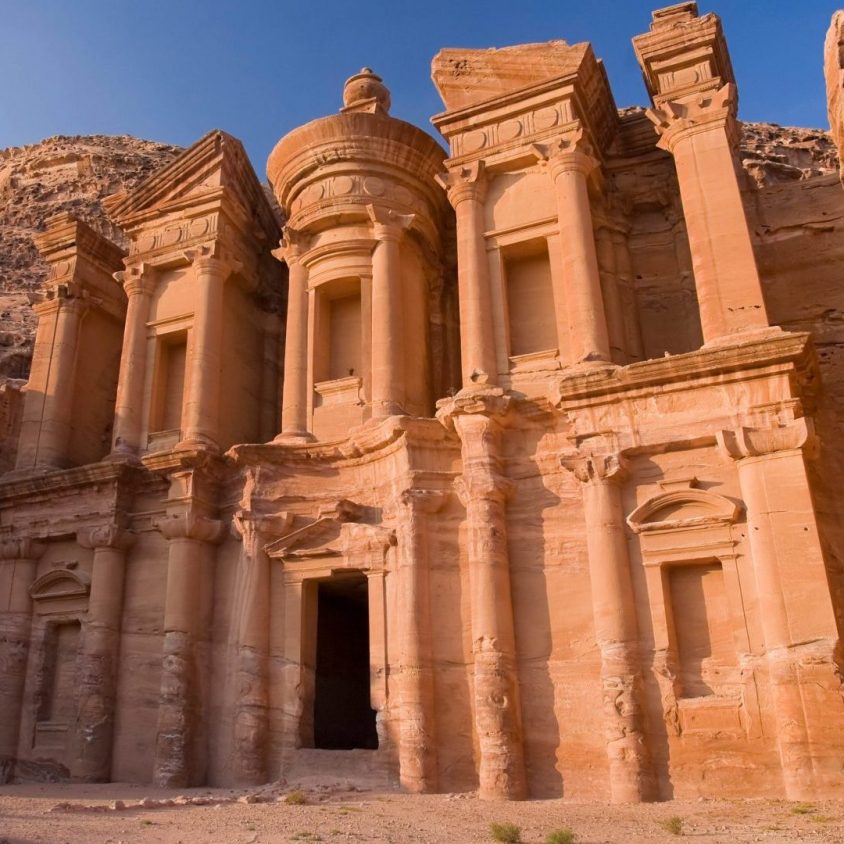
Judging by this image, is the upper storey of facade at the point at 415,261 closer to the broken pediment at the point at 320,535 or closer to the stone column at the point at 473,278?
the stone column at the point at 473,278

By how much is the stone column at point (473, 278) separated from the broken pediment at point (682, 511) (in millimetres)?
3542

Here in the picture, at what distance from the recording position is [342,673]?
58.7 feet

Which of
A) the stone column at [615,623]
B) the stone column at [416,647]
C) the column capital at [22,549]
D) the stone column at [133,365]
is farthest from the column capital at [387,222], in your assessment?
the column capital at [22,549]

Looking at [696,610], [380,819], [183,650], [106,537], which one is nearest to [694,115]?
[696,610]

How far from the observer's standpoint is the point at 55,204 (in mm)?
32250

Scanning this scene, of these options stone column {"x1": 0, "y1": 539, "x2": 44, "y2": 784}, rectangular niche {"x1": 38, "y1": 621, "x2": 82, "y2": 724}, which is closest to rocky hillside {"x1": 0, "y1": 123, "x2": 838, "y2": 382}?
stone column {"x1": 0, "y1": 539, "x2": 44, "y2": 784}

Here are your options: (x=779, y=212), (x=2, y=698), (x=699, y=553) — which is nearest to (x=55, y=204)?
(x=2, y=698)

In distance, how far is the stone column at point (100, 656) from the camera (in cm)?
1535

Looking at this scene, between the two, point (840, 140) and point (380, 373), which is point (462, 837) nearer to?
point (380, 373)

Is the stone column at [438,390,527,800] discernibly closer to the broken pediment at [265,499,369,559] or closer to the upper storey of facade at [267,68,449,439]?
the broken pediment at [265,499,369,559]

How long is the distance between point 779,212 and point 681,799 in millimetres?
11122

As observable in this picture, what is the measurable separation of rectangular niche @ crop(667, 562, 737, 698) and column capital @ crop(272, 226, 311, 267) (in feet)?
32.3

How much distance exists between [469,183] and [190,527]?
313 inches

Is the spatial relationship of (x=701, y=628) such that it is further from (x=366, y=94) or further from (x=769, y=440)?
(x=366, y=94)
